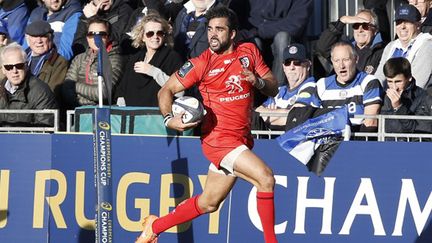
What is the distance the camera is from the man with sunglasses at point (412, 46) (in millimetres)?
14492

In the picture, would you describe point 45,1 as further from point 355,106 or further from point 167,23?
point 355,106

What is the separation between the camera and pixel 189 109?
1207 cm

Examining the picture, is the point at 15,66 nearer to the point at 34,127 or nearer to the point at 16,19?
the point at 34,127

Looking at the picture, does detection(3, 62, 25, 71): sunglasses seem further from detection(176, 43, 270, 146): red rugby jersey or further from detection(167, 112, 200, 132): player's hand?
detection(167, 112, 200, 132): player's hand

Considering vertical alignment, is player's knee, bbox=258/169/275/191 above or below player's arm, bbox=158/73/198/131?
below

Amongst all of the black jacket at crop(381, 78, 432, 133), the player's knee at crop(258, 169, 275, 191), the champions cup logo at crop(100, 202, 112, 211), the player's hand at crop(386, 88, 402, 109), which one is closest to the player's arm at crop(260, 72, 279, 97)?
the player's knee at crop(258, 169, 275, 191)

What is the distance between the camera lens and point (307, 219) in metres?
13.6

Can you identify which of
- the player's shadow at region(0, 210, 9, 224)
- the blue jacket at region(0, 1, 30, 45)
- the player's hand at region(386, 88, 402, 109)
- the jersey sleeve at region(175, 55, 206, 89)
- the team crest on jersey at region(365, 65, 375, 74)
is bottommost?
the player's shadow at region(0, 210, 9, 224)

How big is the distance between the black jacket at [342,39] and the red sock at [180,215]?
3.59 meters

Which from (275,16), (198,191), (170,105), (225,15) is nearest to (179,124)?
(170,105)

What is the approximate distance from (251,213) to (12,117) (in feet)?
9.16

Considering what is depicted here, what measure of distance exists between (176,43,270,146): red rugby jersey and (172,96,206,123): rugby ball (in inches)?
13.5

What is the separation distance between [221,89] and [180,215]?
1.32 m

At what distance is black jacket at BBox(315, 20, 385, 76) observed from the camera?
50.1 ft
